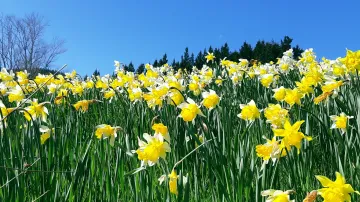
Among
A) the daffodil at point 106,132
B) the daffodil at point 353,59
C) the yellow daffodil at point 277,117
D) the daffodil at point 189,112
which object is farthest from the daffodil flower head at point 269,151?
the daffodil at point 353,59

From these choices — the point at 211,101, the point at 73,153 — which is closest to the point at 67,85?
the point at 73,153

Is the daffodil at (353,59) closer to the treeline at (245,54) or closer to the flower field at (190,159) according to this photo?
the flower field at (190,159)

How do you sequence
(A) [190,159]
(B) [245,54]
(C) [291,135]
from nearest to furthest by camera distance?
(C) [291,135] → (A) [190,159] → (B) [245,54]

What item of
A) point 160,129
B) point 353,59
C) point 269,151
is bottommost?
point 269,151

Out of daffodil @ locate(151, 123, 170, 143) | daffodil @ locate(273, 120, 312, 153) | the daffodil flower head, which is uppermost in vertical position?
daffodil @ locate(151, 123, 170, 143)

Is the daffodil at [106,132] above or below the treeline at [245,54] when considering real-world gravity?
below

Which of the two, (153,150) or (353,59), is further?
(353,59)

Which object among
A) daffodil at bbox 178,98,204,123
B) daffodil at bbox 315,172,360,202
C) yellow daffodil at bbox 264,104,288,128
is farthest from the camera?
daffodil at bbox 178,98,204,123

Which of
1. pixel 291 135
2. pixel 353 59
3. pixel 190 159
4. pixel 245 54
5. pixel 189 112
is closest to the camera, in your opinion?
pixel 291 135

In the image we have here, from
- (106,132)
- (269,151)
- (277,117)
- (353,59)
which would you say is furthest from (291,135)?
(353,59)

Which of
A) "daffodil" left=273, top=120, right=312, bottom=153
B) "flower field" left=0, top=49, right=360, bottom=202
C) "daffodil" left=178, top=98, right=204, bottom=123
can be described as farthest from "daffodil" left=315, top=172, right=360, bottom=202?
"daffodil" left=178, top=98, right=204, bottom=123

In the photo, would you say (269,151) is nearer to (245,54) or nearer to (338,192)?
(338,192)

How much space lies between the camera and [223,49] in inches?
997

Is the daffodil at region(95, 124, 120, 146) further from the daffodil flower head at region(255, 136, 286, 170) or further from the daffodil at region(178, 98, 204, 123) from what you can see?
the daffodil flower head at region(255, 136, 286, 170)
